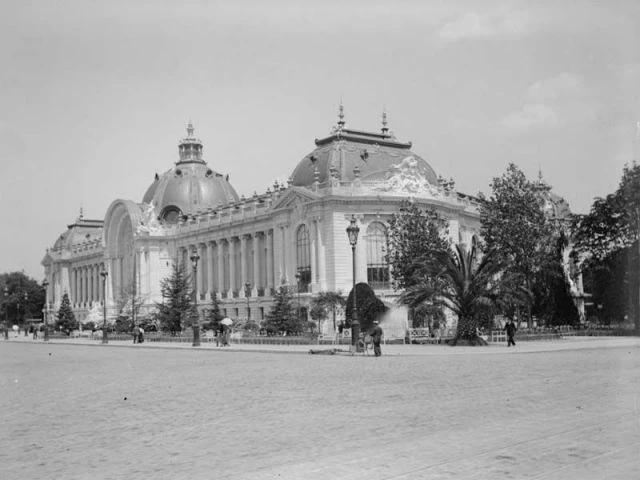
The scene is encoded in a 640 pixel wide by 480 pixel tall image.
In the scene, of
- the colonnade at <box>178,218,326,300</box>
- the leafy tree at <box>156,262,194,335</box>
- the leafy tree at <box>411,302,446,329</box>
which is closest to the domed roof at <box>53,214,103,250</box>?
the colonnade at <box>178,218,326,300</box>

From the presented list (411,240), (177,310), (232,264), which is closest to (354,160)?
(177,310)

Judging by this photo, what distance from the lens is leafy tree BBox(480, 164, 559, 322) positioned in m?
50.3

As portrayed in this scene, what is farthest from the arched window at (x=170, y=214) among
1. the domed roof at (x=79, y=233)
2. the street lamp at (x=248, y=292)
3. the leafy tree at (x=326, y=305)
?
the leafy tree at (x=326, y=305)

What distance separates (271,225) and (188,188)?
27453mm

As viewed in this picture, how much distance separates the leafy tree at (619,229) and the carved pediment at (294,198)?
70.8 ft

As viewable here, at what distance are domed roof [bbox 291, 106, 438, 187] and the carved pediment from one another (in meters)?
1.68

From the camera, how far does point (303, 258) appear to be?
7162 cm

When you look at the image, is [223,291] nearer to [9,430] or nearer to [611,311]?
[611,311]

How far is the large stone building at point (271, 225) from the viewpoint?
68.2 meters

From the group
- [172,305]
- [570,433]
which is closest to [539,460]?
[570,433]

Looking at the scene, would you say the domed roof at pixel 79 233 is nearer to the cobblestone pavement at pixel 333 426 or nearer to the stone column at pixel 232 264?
the stone column at pixel 232 264

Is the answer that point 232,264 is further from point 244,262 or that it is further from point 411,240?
point 411,240

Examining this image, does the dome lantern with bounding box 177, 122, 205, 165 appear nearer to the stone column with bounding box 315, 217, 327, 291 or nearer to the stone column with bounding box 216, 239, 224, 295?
the stone column with bounding box 216, 239, 224, 295

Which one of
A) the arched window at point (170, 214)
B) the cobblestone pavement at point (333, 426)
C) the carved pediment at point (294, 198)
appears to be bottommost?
the cobblestone pavement at point (333, 426)
